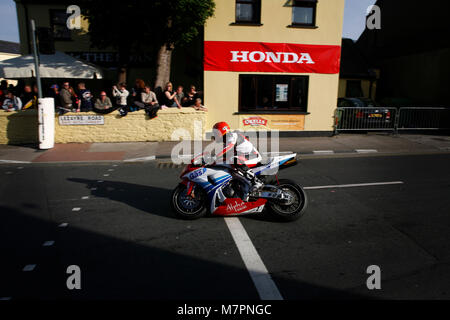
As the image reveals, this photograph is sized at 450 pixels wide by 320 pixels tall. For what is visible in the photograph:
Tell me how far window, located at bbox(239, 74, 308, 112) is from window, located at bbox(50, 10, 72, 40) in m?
11.5

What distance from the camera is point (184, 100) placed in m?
14.2

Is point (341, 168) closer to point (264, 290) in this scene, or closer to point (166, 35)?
point (264, 290)

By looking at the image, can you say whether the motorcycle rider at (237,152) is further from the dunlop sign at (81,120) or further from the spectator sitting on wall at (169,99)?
the dunlop sign at (81,120)

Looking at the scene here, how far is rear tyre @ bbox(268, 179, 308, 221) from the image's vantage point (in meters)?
5.82

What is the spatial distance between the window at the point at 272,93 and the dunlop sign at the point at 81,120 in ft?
18.8

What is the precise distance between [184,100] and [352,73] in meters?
17.3

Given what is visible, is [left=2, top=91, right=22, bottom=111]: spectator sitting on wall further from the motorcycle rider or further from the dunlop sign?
the motorcycle rider

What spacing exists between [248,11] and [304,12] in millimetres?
2400

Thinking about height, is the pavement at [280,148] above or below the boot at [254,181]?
below

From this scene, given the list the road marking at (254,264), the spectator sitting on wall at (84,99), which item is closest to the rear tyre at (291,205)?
the road marking at (254,264)

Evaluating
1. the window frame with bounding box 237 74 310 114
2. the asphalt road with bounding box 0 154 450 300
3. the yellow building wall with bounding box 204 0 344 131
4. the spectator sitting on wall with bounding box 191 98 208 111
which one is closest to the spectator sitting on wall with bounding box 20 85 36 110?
the asphalt road with bounding box 0 154 450 300

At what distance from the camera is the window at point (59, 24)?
63.6 feet

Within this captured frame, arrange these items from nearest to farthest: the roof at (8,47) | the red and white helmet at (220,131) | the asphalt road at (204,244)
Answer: the asphalt road at (204,244) < the red and white helmet at (220,131) < the roof at (8,47)
